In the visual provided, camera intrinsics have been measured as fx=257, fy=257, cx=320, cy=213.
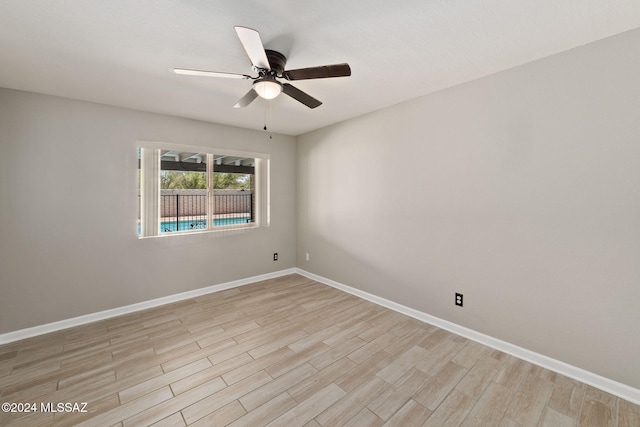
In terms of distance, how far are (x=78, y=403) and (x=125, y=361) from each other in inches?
18.0

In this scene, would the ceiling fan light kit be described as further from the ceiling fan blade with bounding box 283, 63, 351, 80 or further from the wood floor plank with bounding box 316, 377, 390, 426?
the wood floor plank with bounding box 316, 377, 390, 426

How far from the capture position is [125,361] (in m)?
2.21

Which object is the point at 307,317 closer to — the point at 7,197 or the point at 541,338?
the point at 541,338

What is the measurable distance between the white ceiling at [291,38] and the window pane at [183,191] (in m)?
1.05

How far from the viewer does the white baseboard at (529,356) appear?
182 centimetres

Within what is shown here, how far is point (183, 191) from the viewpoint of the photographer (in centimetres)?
366

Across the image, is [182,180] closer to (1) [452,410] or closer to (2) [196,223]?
(2) [196,223]

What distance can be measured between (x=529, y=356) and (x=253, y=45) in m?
3.19

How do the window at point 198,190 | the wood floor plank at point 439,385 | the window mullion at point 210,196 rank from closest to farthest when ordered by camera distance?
the wood floor plank at point 439,385, the window at point 198,190, the window mullion at point 210,196

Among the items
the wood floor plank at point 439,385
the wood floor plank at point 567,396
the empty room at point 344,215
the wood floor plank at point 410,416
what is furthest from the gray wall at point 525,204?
the wood floor plank at point 410,416

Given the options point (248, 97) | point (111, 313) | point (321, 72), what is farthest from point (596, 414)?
point (111, 313)

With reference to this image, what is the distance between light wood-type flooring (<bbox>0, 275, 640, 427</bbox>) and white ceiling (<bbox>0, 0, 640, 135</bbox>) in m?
2.50

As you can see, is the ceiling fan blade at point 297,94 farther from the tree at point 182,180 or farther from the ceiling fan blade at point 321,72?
the tree at point 182,180

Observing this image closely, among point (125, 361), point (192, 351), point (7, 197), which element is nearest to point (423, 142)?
point (192, 351)
